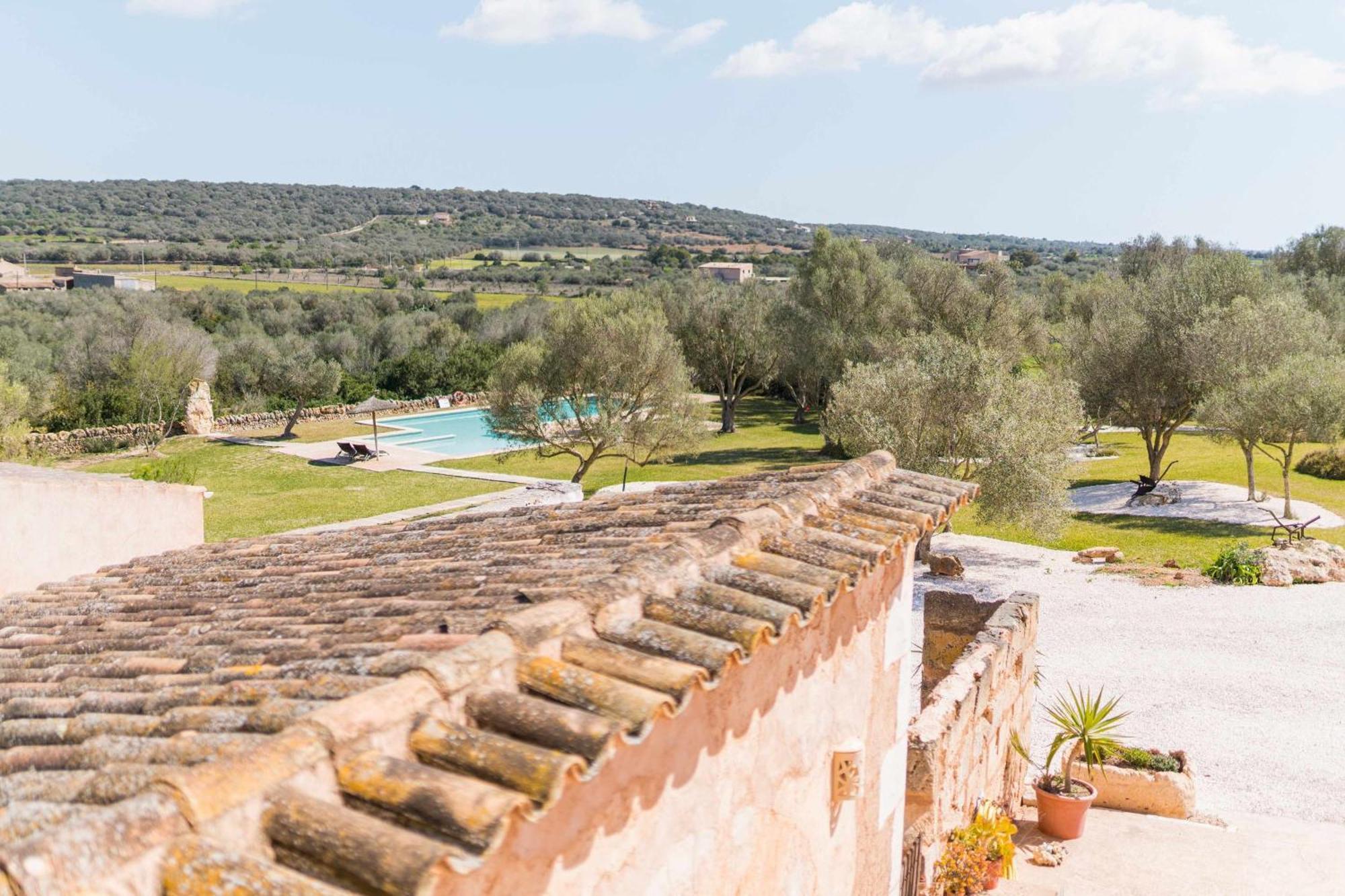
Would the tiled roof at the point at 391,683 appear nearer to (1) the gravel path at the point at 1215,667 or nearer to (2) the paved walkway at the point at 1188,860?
(2) the paved walkway at the point at 1188,860

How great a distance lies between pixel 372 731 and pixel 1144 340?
101 ft

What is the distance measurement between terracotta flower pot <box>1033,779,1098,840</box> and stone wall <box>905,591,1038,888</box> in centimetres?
56

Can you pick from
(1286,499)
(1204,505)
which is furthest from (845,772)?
(1204,505)

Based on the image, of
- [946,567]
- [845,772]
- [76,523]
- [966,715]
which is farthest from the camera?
[946,567]

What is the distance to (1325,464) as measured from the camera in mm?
30547

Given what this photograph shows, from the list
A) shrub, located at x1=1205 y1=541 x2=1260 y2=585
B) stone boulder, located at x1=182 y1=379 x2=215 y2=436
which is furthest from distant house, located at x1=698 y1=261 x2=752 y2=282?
shrub, located at x1=1205 y1=541 x2=1260 y2=585

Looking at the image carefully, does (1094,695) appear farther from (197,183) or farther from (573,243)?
(197,183)

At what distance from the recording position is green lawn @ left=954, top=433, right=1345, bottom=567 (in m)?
23.0

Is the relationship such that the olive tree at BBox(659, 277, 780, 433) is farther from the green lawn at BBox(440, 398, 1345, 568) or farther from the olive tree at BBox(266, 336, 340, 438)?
the olive tree at BBox(266, 336, 340, 438)

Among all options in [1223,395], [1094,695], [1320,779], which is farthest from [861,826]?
[1223,395]

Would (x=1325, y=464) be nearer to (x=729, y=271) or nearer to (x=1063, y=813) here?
(x=1063, y=813)

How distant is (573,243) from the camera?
466 ft

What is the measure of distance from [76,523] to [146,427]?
3120 cm

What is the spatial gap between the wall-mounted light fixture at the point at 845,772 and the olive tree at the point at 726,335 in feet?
126
